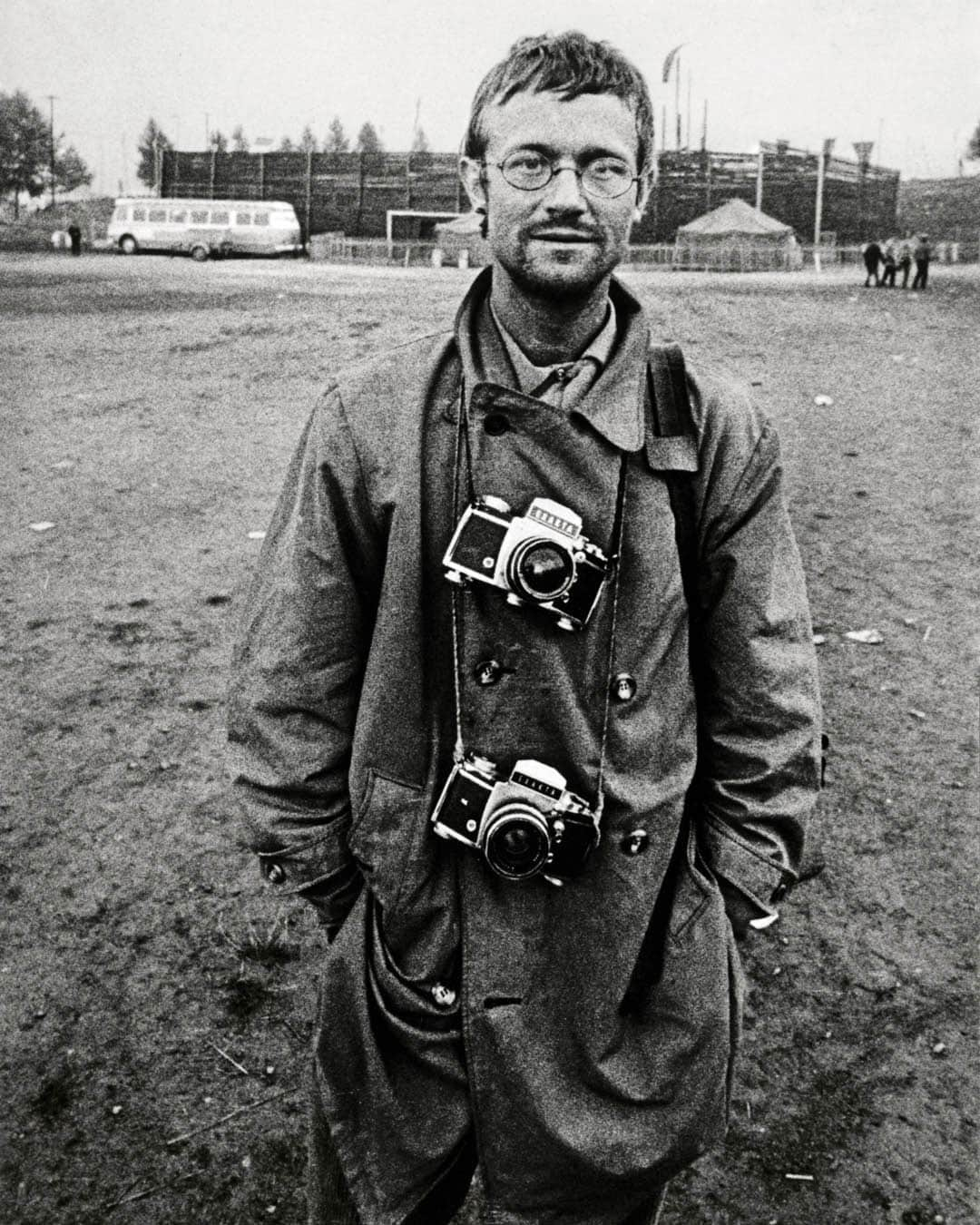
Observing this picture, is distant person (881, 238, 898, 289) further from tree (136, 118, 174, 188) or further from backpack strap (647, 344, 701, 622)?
tree (136, 118, 174, 188)

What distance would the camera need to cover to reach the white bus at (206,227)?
3631cm

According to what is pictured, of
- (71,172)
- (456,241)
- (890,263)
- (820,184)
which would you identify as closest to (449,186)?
(456,241)

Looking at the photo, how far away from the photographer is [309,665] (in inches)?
73.2

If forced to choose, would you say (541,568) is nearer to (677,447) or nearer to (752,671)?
(677,447)

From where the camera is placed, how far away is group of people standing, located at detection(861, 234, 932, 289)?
19.8 metres

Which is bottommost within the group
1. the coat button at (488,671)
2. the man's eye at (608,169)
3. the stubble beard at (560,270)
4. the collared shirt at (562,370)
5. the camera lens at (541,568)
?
the coat button at (488,671)

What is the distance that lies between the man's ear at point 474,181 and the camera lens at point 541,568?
683mm

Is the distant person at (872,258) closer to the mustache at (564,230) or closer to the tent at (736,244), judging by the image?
the tent at (736,244)

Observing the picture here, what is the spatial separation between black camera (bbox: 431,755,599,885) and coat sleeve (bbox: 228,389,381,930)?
240mm

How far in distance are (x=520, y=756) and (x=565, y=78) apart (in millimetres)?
1157

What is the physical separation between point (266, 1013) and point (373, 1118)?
4.64 ft

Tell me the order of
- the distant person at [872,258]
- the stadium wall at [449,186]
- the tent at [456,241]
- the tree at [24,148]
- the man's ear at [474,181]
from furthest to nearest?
the tree at [24,148], the stadium wall at [449,186], the tent at [456,241], the distant person at [872,258], the man's ear at [474,181]

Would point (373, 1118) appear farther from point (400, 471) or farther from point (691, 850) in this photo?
point (400, 471)

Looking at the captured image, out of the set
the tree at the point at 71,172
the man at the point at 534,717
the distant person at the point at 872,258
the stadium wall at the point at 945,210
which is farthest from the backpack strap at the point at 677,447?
the tree at the point at 71,172
